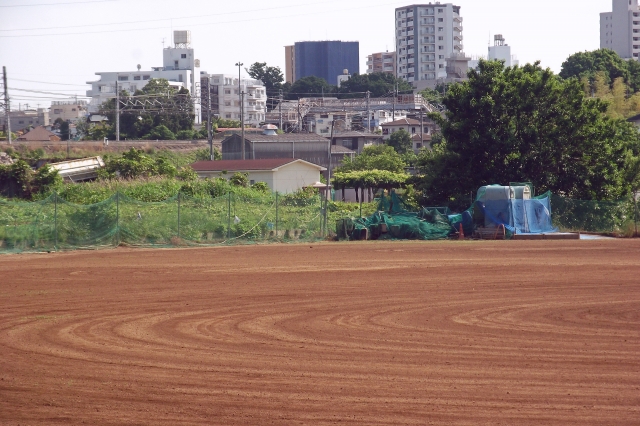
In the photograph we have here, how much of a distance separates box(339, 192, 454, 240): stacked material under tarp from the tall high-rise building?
168528 millimetres

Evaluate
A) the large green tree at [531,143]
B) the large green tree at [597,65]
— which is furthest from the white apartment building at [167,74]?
the large green tree at [531,143]

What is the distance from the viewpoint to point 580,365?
33.7 ft

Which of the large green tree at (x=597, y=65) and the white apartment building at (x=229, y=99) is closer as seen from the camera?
the large green tree at (x=597, y=65)

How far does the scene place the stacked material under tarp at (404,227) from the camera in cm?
3478

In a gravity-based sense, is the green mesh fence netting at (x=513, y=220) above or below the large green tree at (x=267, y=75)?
below

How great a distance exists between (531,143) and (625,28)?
167 m

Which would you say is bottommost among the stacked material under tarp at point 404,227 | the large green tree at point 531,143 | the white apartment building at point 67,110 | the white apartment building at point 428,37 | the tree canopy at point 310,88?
the stacked material under tarp at point 404,227

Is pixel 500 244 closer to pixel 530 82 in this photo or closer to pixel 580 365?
pixel 530 82

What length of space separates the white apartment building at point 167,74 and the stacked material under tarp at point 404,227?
426ft

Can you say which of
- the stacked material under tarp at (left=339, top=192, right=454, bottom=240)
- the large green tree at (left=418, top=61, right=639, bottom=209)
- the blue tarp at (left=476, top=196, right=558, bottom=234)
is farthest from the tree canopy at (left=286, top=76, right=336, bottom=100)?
the blue tarp at (left=476, top=196, right=558, bottom=234)

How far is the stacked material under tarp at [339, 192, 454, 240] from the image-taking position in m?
34.8

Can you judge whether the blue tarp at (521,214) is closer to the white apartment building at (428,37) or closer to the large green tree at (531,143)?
the large green tree at (531,143)

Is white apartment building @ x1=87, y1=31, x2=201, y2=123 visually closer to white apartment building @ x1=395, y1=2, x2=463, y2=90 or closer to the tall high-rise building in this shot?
white apartment building @ x1=395, y1=2, x2=463, y2=90

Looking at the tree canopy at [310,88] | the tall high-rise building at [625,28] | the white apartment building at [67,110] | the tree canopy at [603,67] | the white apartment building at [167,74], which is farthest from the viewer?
the tall high-rise building at [625,28]
